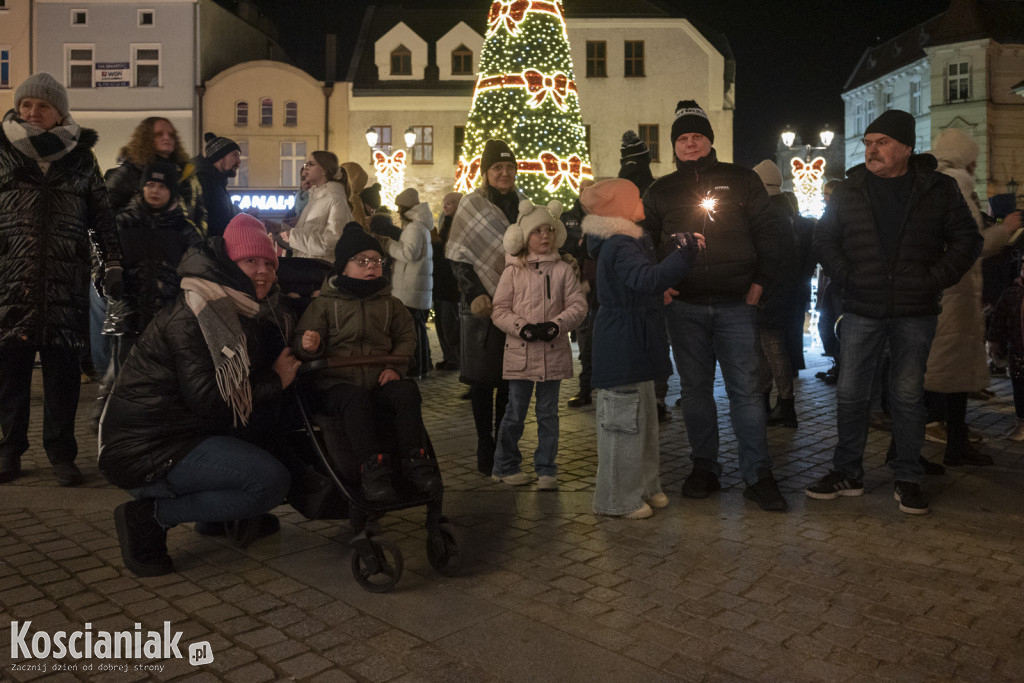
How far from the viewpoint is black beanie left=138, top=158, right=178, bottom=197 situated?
21.1ft

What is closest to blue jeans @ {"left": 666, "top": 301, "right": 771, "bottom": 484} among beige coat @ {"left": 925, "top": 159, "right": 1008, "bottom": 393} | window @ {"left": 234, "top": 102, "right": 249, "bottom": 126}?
beige coat @ {"left": 925, "top": 159, "right": 1008, "bottom": 393}

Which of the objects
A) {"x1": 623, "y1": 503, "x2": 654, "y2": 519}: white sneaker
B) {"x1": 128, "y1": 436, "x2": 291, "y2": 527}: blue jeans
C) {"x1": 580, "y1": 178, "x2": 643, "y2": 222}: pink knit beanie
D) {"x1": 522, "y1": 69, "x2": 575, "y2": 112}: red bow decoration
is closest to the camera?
{"x1": 128, "y1": 436, "x2": 291, "y2": 527}: blue jeans

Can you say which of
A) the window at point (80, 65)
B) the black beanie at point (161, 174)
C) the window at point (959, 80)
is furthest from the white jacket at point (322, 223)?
the window at point (959, 80)

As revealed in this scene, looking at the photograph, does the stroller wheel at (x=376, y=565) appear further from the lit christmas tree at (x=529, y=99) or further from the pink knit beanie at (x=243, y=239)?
the lit christmas tree at (x=529, y=99)

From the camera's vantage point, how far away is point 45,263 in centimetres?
632

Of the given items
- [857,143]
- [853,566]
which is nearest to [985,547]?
[853,566]

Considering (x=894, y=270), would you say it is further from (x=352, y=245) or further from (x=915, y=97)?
(x=915, y=97)

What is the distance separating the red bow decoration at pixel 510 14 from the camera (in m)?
16.4

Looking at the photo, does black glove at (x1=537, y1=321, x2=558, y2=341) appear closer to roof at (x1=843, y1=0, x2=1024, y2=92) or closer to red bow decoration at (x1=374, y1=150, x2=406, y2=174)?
red bow decoration at (x1=374, y1=150, x2=406, y2=174)

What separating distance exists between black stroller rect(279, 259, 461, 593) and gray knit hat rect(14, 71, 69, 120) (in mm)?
3018

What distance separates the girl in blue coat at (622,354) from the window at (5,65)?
4113 cm

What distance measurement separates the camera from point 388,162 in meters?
25.3

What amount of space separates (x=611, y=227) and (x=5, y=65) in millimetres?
41461

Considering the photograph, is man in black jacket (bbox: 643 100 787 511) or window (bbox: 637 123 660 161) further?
window (bbox: 637 123 660 161)
